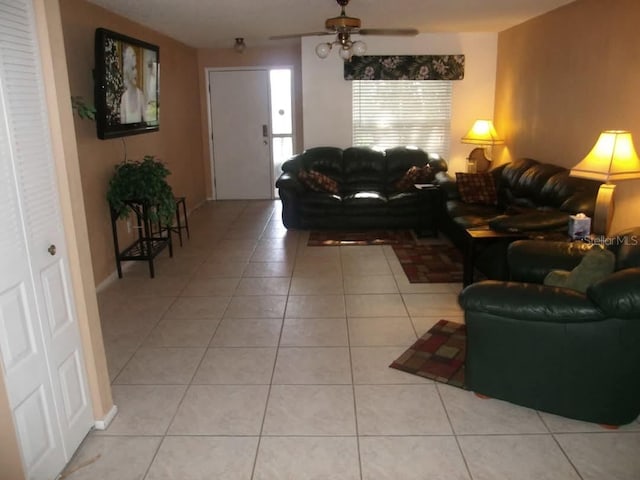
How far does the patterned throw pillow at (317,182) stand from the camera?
595 cm

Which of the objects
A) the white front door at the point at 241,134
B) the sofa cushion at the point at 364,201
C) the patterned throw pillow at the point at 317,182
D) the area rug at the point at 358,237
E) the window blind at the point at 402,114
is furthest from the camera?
the white front door at the point at 241,134

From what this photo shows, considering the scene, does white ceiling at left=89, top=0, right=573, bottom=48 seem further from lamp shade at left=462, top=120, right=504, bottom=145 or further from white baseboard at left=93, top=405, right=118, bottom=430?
white baseboard at left=93, top=405, right=118, bottom=430

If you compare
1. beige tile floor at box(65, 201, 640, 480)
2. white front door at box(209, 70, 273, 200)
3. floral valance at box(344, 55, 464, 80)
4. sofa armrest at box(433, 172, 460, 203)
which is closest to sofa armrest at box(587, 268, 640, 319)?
beige tile floor at box(65, 201, 640, 480)

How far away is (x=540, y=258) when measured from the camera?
3.04 meters

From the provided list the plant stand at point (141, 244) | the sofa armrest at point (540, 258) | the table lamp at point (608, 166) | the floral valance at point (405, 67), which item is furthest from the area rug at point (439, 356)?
the floral valance at point (405, 67)

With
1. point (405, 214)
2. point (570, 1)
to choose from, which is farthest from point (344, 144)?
point (570, 1)

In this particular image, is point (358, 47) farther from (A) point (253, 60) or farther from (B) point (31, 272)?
(A) point (253, 60)

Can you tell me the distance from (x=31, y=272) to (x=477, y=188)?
14.3 feet

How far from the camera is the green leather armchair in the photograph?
83.7 inches

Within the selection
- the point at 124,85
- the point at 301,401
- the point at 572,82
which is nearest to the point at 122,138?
the point at 124,85

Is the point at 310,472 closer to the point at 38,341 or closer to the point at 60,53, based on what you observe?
the point at 38,341

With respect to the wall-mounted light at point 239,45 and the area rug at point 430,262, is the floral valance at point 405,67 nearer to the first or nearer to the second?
the wall-mounted light at point 239,45

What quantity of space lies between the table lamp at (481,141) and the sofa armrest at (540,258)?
310 centimetres

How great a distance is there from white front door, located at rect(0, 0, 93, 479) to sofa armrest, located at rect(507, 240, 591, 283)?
8.12ft
